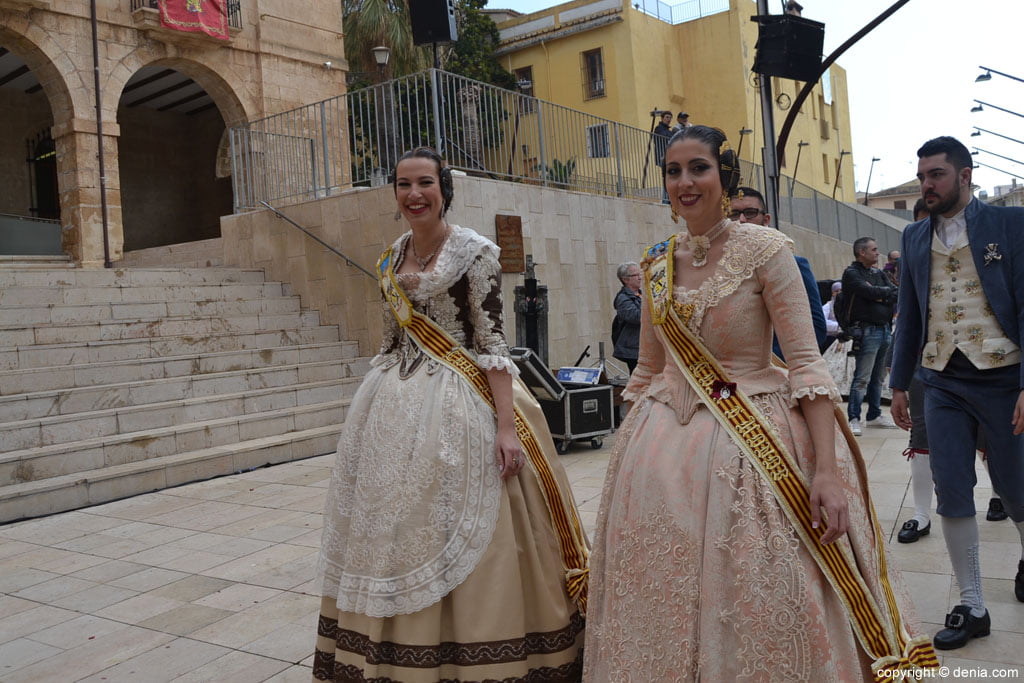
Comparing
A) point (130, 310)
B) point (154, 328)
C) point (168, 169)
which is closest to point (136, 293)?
point (130, 310)

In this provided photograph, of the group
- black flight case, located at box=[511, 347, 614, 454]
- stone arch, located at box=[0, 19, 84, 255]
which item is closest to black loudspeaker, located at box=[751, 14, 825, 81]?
black flight case, located at box=[511, 347, 614, 454]

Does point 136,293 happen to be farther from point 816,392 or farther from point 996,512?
point 816,392

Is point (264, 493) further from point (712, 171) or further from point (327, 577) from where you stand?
point (712, 171)

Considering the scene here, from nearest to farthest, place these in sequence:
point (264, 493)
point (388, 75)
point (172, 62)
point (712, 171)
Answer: point (712, 171), point (264, 493), point (172, 62), point (388, 75)

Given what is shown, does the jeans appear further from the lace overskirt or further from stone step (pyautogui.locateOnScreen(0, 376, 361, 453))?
the lace overskirt

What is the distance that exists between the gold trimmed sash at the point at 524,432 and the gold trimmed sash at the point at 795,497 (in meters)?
0.80

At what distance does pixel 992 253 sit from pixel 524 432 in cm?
200

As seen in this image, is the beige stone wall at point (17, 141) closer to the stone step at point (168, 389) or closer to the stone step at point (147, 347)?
the stone step at point (147, 347)

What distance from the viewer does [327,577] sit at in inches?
115

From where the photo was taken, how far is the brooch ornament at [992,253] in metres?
3.27

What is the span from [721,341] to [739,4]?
98.1 feet

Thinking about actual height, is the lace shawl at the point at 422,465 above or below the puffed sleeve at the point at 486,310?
below

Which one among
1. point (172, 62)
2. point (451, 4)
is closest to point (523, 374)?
point (451, 4)

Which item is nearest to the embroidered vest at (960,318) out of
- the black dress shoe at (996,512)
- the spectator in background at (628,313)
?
the black dress shoe at (996,512)
